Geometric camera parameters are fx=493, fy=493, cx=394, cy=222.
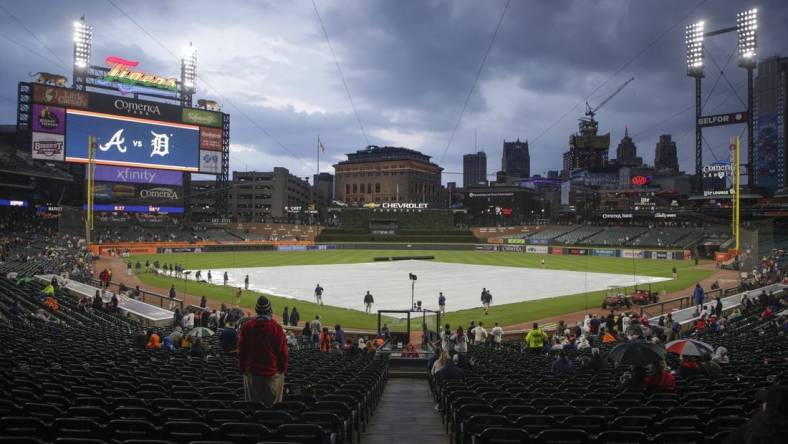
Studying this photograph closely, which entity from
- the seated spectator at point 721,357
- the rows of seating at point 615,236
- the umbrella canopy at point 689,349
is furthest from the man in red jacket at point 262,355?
the rows of seating at point 615,236

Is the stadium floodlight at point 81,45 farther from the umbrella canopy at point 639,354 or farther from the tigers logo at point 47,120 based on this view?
the umbrella canopy at point 639,354

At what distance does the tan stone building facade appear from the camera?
169500 millimetres

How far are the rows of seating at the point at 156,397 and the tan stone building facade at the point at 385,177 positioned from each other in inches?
6029

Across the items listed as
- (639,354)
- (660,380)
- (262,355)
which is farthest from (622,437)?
(639,354)

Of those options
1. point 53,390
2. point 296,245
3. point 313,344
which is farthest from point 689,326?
point 296,245

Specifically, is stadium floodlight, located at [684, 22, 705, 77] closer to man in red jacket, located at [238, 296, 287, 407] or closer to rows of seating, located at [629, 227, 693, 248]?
rows of seating, located at [629, 227, 693, 248]

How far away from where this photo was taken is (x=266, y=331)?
7.43m

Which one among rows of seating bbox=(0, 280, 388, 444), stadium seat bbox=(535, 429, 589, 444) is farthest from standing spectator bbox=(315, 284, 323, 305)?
stadium seat bbox=(535, 429, 589, 444)

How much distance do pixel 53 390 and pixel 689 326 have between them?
27153 millimetres

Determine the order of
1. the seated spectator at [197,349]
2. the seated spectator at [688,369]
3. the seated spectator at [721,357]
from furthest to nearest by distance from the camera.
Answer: the seated spectator at [197,349] < the seated spectator at [721,357] < the seated spectator at [688,369]

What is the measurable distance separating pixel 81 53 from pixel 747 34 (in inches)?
4180

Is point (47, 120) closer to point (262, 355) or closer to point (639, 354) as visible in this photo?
point (262, 355)

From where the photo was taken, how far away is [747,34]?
6938cm

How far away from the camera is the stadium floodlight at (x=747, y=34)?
6801 cm
